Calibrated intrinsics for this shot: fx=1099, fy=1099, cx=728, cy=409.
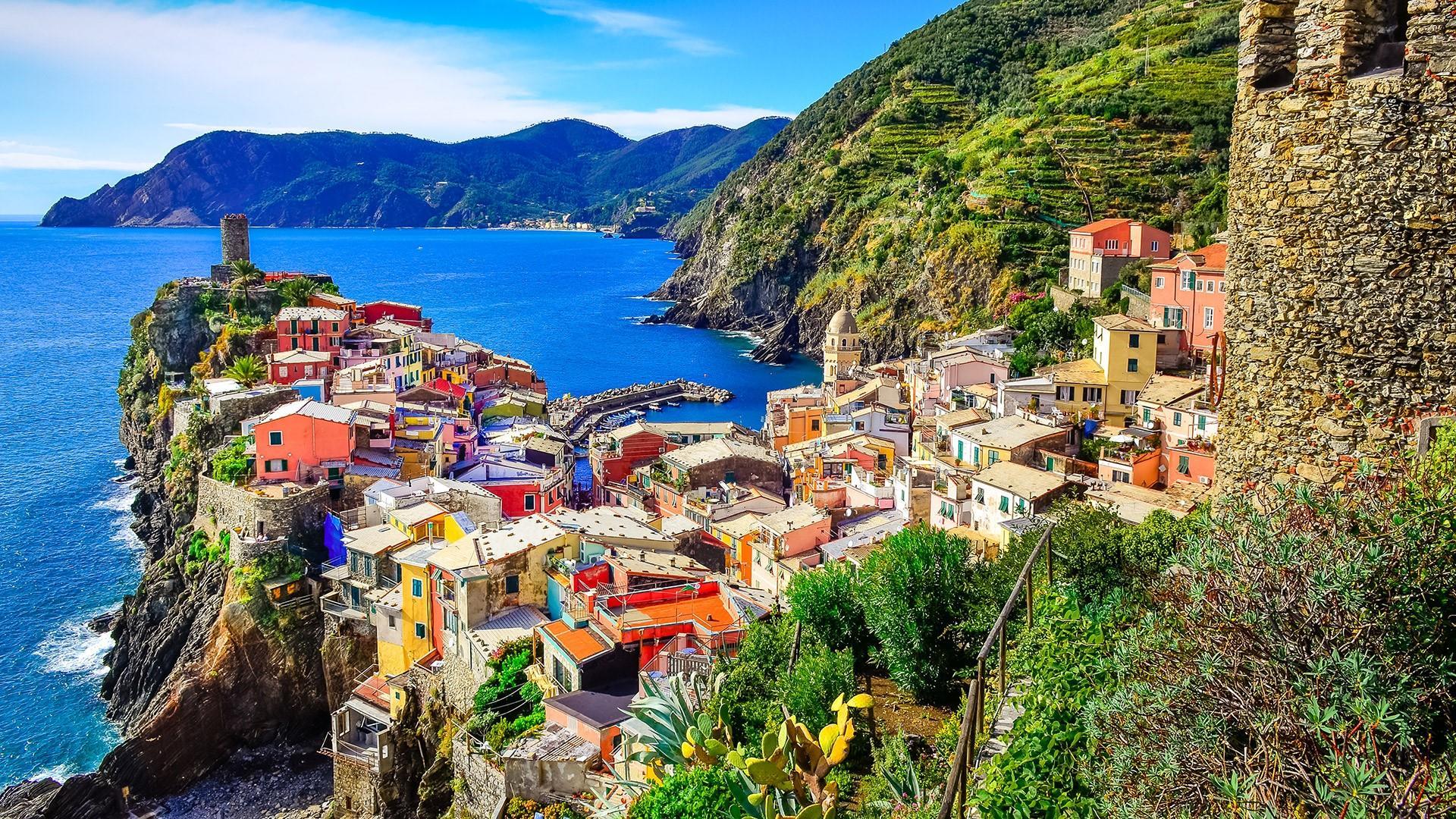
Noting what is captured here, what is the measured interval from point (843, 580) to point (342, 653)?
16.0 meters

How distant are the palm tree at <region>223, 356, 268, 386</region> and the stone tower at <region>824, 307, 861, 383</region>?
80.4ft

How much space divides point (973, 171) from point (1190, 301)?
4297 cm

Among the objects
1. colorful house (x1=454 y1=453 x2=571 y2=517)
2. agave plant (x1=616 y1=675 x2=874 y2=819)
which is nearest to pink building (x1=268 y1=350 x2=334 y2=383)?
colorful house (x1=454 y1=453 x2=571 y2=517)

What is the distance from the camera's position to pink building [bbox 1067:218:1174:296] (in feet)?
165

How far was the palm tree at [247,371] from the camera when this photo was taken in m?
41.7

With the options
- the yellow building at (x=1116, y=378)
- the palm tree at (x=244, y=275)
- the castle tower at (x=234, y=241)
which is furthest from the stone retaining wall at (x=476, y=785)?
the castle tower at (x=234, y=241)

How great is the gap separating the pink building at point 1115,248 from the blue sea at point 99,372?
20781 mm

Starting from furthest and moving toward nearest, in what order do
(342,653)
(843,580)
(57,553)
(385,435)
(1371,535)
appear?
(57,553), (385,435), (342,653), (843,580), (1371,535)

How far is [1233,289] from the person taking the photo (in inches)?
245

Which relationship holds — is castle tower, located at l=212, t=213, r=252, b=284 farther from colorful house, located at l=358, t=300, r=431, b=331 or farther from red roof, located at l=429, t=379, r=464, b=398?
red roof, located at l=429, t=379, r=464, b=398

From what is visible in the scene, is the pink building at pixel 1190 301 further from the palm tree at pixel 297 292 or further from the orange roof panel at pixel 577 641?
the palm tree at pixel 297 292

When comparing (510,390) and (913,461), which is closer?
(913,461)

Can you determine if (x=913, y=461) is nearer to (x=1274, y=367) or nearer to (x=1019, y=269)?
(x=1274, y=367)

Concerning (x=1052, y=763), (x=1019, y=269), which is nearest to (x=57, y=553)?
(x=1052, y=763)
